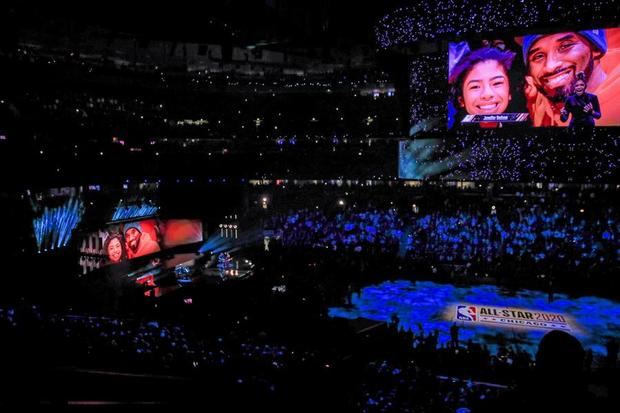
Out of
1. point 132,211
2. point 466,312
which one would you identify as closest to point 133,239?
point 132,211

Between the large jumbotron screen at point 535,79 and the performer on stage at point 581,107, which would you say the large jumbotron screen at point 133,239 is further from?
the performer on stage at point 581,107

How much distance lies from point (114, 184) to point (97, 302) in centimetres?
589

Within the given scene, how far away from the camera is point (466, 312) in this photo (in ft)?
41.3

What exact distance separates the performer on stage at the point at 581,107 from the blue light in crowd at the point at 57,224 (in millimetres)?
17229

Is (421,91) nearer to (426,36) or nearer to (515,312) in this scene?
(426,36)

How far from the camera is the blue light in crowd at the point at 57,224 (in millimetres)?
13852

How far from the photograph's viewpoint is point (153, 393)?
3809 millimetres

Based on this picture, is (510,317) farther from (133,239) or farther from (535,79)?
(133,239)

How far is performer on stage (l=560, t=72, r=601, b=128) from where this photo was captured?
52.2ft

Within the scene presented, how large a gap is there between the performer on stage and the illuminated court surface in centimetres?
622

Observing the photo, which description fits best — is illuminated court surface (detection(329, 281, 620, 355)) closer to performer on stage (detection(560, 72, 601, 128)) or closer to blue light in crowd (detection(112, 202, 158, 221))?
performer on stage (detection(560, 72, 601, 128))

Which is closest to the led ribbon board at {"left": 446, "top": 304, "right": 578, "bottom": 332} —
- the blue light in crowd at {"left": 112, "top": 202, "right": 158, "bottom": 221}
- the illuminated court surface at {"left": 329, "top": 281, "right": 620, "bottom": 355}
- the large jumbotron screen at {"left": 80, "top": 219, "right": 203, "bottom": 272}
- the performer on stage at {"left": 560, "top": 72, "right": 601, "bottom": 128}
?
the illuminated court surface at {"left": 329, "top": 281, "right": 620, "bottom": 355}

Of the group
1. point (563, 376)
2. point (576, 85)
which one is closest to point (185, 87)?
point (576, 85)

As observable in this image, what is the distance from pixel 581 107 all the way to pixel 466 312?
894 cm
